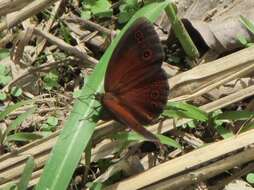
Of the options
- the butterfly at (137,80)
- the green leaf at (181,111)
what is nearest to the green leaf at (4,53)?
the butterfly at (137,80)

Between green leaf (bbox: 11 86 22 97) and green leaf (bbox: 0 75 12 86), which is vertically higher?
green leaf (bbox: 0 75 12 86)

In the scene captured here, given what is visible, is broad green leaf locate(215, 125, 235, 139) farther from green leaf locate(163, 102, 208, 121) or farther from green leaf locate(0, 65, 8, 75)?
green leaf locate(0, 65, 8, 75)

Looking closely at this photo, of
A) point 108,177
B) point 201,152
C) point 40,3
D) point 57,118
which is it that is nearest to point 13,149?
point 57,118

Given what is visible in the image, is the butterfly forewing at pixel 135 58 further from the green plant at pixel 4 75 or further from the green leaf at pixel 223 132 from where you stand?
the green plant at pixel 4 75

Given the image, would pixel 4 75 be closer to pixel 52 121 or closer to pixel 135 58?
pixel 52 121

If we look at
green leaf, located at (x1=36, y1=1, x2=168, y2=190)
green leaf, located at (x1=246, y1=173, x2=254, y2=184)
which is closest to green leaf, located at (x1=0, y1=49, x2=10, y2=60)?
green leaf, located at (x1=36, y1=1, x2=168, y2=190)
